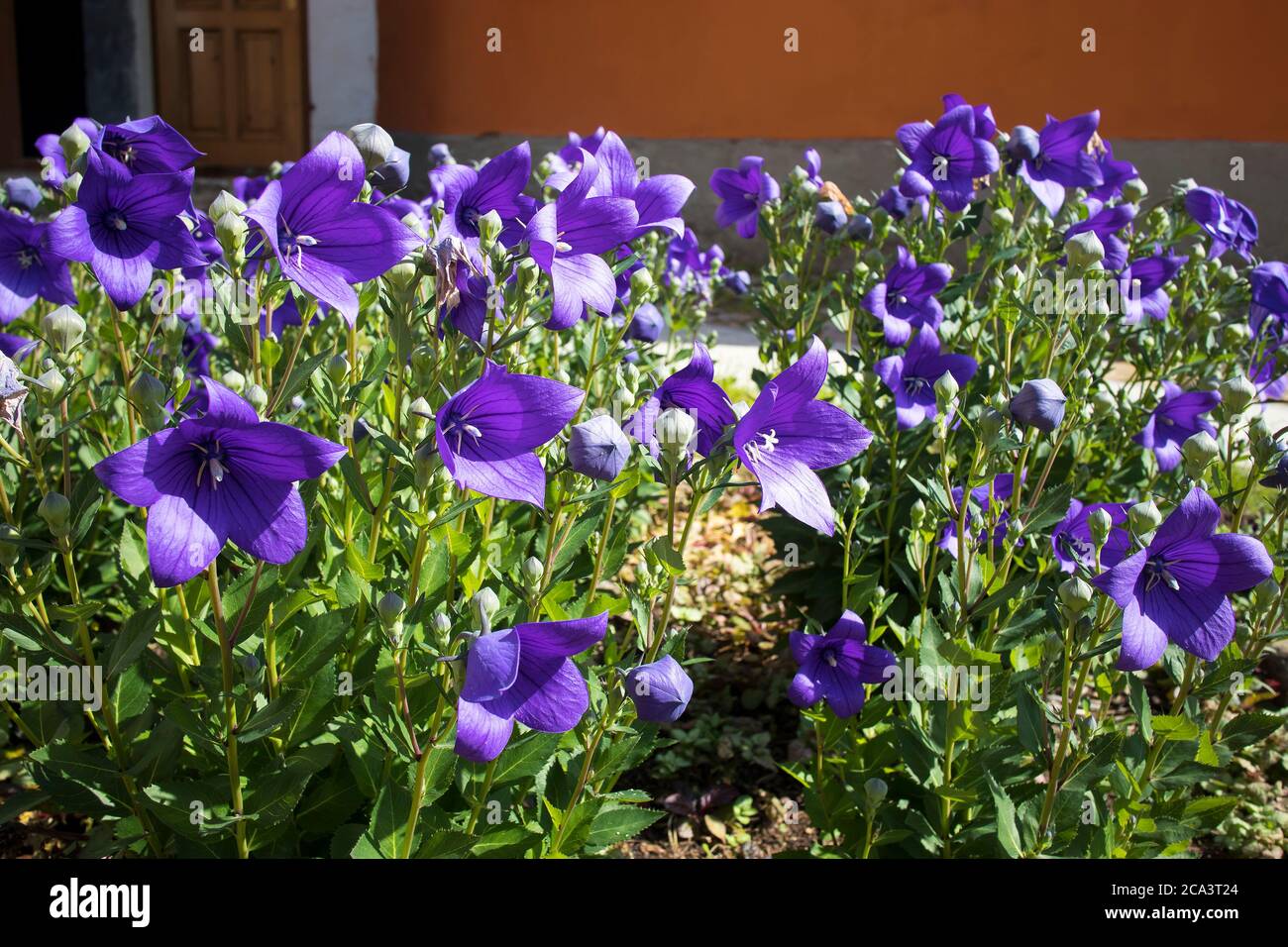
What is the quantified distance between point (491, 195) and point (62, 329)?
798mm

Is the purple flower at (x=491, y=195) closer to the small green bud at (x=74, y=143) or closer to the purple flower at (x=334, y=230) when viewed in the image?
the purple flower at (x=334, y=230)

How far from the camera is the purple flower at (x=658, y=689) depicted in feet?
5.22

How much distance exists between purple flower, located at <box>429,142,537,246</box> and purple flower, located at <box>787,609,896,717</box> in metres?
1.01

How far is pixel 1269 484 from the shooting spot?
6.89 ft

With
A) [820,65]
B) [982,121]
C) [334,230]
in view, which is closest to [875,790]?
[334,230]

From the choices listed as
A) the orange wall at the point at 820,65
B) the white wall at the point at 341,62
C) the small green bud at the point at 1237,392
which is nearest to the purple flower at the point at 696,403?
the small green bud at the point at 1237,392

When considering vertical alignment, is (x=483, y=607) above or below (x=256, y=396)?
below

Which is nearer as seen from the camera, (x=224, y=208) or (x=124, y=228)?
(x=224, y=208)

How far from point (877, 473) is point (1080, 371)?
63 cm

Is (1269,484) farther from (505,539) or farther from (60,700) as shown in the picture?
(60,700)

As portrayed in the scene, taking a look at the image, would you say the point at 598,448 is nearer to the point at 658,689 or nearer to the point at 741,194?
the point at 658,689

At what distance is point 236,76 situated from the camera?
35.5 feet
